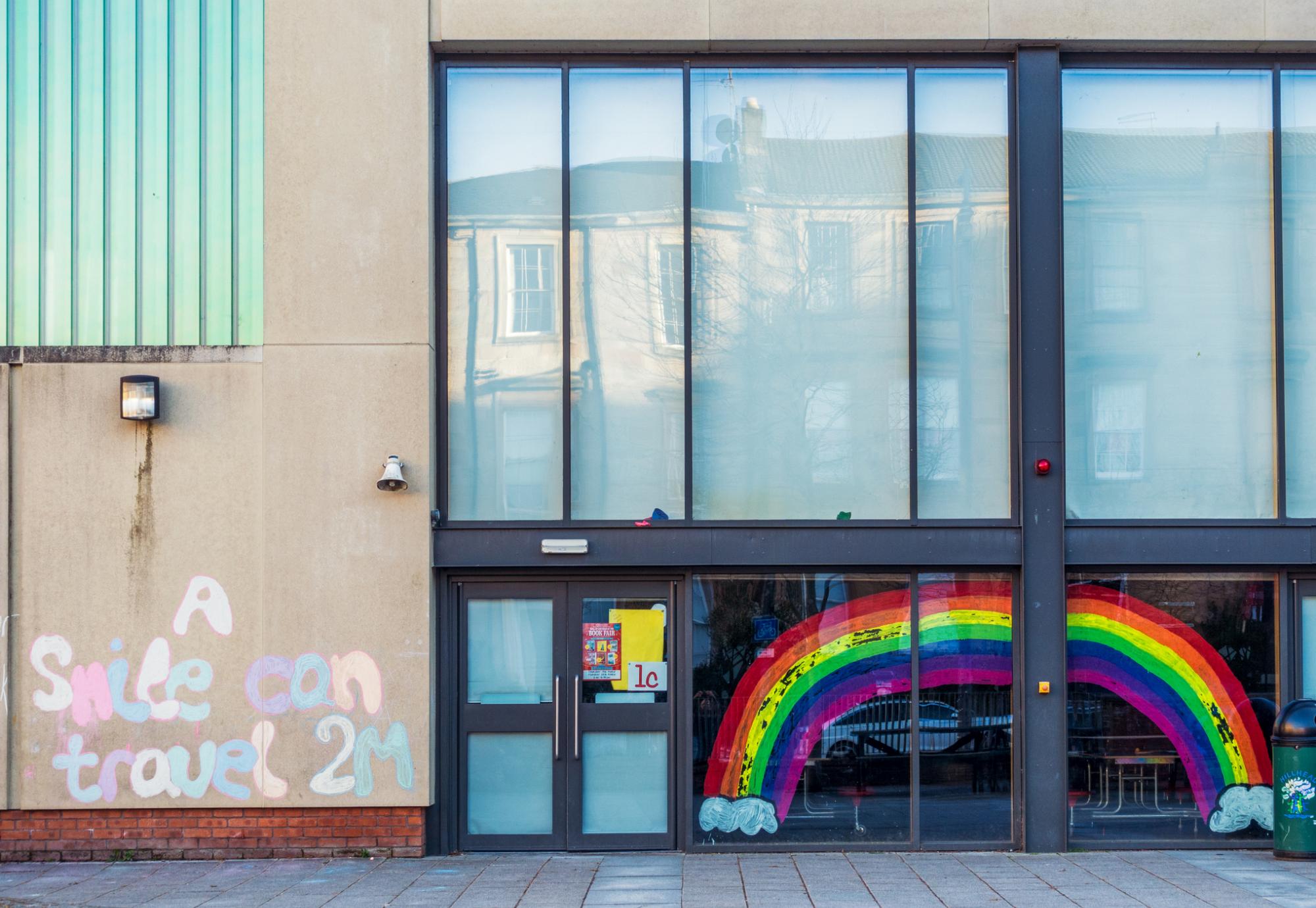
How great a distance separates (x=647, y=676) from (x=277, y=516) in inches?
128

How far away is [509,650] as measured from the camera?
987 cm

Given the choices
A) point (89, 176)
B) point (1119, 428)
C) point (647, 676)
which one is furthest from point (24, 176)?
point (1119, 428)

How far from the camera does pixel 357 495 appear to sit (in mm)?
9609

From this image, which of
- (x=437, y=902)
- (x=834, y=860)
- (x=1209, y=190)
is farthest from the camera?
(x=1209, y=190)

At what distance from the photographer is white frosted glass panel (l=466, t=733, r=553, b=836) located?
32.1ft

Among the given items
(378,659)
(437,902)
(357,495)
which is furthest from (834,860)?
(357,495)

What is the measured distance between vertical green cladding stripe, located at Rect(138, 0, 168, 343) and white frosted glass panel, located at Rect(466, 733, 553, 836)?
4.29 m

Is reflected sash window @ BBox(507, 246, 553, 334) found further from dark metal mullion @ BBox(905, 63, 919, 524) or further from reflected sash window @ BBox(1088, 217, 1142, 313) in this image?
reflected sash window @ BBox(1088, 217, 1142, 313)

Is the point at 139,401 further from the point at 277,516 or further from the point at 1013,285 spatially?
the point at 1013,285

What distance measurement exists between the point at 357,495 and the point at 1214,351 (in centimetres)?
712

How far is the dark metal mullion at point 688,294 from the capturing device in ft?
31.9

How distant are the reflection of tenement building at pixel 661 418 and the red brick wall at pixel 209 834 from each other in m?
0.04

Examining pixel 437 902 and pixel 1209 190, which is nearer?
pixel 437 902

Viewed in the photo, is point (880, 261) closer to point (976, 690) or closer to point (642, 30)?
point (642, 30)
